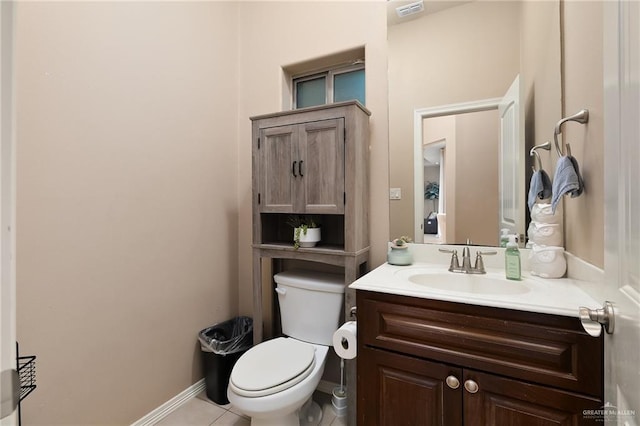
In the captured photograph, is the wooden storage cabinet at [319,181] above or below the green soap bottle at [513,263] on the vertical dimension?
above

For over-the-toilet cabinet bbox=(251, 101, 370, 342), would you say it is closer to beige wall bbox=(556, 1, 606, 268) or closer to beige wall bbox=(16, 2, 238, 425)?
beige wall bbox=(16, 2, 238, 425)

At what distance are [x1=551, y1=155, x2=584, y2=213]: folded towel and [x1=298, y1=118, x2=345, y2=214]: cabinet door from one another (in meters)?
0.90

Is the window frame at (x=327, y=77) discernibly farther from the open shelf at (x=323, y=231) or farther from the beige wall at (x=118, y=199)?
the open shelf at (x=323, y=231)

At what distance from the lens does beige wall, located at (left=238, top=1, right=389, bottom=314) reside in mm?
1729

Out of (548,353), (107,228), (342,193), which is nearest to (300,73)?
(342,193)

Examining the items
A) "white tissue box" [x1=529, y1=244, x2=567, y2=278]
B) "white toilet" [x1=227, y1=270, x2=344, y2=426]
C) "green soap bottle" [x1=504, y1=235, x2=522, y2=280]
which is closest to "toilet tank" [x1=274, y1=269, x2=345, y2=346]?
"white toilet" [x1=227, y1=270, x2=344, y2=426]

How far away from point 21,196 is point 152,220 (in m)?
0.54

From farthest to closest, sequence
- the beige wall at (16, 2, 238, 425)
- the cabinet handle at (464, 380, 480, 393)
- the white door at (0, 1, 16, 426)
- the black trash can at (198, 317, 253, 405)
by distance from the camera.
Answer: the black trash can at (198, 317, 253, 405), the beige wall at (16, 2, 238, 425), the cabinet handle at (464, 380, 480, 393), the white door at (0, 1, 16, 426)

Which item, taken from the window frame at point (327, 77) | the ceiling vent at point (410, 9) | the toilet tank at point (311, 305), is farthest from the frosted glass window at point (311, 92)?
the toilet tank at point (311, 305)

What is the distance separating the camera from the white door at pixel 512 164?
1437 mm

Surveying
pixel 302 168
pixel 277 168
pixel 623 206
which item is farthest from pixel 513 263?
pixel 277 168

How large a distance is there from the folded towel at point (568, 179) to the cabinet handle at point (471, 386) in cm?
74

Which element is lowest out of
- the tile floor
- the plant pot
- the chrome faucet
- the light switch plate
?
the tile floor

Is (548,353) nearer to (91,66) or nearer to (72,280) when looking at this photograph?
(72,280)
